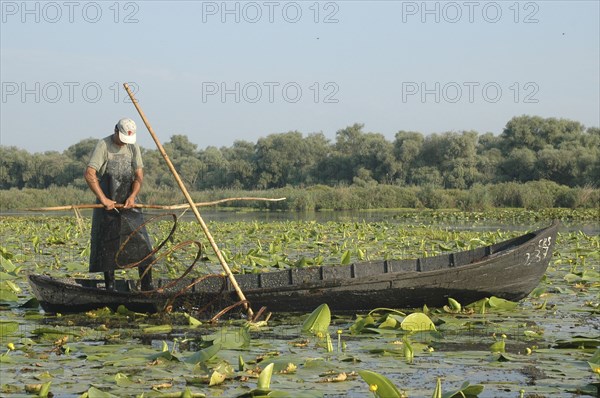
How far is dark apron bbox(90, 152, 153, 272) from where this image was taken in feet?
24.4

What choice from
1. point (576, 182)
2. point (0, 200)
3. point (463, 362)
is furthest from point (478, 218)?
point (0, 200)

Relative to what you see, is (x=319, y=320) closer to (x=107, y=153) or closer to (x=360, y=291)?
(x=360, y=291)

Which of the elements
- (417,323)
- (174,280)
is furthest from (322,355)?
(174,280)

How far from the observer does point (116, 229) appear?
7.45m

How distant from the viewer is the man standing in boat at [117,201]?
7.37 m

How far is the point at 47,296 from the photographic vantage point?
740cm

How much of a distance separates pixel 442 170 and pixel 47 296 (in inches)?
1722

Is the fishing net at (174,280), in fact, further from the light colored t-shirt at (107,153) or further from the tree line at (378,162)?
the tree line at (378,162)

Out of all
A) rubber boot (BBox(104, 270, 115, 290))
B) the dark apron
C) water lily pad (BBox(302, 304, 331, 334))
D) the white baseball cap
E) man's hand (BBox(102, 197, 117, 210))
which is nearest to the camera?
water lily pad (BBox(302, 304, 331, 334))

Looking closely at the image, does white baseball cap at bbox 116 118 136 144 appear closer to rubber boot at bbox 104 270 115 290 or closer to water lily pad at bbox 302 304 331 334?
rubber boot at bbox 104 270 115 290

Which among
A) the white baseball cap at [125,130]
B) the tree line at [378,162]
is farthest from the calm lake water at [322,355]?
the tree line at [378,162]

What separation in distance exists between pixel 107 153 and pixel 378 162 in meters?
47.3

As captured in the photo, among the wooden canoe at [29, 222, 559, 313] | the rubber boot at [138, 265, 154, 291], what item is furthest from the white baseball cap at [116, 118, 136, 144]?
the wooden canoe at [29, 222, 559, 313]

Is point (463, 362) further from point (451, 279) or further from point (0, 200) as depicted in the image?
point (0, 200)
